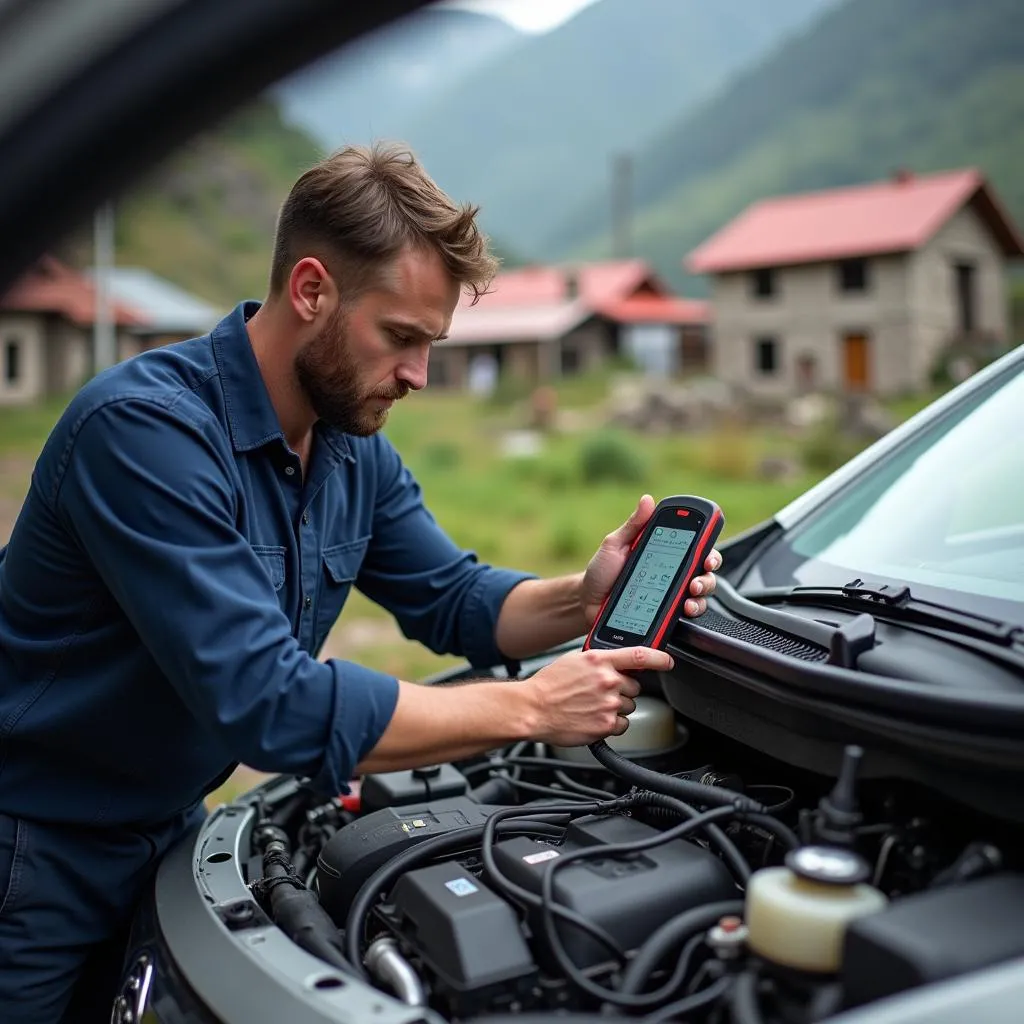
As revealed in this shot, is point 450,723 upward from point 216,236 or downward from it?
downward

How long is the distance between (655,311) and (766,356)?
34.5ft

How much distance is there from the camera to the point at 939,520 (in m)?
2.05

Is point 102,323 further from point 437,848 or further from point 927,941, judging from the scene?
point 927,941

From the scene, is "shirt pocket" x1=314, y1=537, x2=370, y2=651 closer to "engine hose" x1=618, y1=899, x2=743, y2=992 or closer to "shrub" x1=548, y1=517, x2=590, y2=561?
"engine hose" x1=618, y1=899, x2=743, y2=992

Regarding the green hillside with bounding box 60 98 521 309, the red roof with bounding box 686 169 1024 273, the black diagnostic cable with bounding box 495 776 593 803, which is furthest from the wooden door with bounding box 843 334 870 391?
the black diagnostic cable with bounding box 495 776 593 803

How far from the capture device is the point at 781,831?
1.50 meters

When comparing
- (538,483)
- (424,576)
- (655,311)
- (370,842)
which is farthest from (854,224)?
(370,842)

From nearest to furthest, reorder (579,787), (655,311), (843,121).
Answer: (579,787), (655,311), (843,121)

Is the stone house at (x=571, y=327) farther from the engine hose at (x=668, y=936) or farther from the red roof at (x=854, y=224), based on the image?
the engine hose at (x=668, y=936)

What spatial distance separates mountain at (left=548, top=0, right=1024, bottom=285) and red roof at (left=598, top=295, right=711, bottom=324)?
196 inches

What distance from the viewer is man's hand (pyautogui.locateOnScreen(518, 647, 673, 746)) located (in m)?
1.73

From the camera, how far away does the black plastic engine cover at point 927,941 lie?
1129mm

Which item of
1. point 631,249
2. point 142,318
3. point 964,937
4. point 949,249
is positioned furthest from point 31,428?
point 631,249

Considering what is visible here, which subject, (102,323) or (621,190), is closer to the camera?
(102,323)
